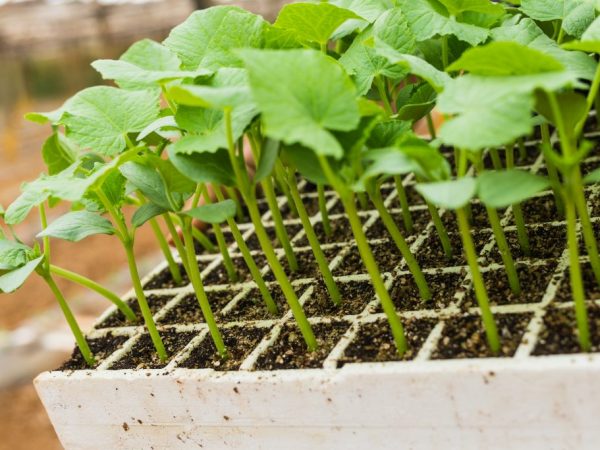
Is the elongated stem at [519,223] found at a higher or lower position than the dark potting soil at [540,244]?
higher

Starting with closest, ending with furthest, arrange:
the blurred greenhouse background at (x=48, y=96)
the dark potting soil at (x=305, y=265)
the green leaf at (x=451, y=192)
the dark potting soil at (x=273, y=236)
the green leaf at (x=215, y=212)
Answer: the green leaf at (x=451, y=192) < the green leaf at (x=215, y=212) < the dark potting soil at (x=305, y=265) < the dark potting soil at (x=273, y=236) < the blurred greenhouse background at (x=48, y=96)

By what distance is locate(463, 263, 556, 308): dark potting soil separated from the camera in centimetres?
51

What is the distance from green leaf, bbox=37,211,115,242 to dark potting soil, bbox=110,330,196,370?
0.11 m

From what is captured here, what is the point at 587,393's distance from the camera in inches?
15.6

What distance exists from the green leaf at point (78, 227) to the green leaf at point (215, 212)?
0.11 metres

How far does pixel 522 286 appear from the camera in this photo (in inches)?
20.8

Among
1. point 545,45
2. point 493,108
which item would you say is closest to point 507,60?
point 493,108

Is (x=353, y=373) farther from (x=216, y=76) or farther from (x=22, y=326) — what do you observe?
(x=22, y=326)

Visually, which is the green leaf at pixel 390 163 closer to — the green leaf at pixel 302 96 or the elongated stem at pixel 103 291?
the green leaf at pixel 302 96

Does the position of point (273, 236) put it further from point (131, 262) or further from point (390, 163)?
point (390, 163)

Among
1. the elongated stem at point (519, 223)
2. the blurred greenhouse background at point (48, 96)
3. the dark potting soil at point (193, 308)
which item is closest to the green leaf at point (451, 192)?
the elongated stem at point (519, 223)

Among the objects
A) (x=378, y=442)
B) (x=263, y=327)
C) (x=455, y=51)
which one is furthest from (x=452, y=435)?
(x=455, y=51)

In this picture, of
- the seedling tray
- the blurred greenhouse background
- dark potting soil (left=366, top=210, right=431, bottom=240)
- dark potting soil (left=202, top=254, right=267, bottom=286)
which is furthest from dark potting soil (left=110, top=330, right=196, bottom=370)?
the blurred greenhouse background

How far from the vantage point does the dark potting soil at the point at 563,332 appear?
0.43 metres
